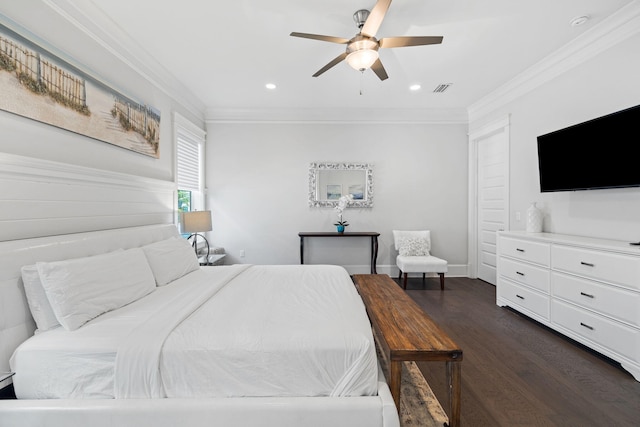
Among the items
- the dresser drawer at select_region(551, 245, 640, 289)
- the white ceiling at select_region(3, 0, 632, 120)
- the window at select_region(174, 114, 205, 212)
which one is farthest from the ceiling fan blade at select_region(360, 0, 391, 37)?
the window at select_region(174, 114, 205, 212)

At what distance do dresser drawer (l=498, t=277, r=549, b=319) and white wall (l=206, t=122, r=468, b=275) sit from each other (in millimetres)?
→ 1371

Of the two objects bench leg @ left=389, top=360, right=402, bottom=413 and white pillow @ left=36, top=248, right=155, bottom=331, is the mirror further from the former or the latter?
bench leg @ left=389, top=360, right=402, bottom=413

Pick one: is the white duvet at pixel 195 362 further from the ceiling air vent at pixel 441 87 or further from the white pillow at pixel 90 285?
the ceiling air vent at pixel 441 87

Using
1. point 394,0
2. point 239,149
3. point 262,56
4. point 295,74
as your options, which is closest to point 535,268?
point 394,0

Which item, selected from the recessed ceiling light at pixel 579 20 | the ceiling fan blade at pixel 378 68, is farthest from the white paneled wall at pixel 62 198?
the recessed ceiling light at pixel 579 20

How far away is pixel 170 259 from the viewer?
2242mm

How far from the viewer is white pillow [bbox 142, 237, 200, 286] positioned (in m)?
2.08

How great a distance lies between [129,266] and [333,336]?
1476 millimetres

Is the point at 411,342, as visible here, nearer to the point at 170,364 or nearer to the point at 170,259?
the point at 170,364

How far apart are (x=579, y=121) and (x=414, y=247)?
93.0 inches

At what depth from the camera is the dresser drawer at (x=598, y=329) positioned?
1.83 meters

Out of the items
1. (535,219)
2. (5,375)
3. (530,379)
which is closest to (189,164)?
(5,375)

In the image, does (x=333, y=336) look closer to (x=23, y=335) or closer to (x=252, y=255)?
(x=23, y=335)

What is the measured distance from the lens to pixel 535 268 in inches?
103
